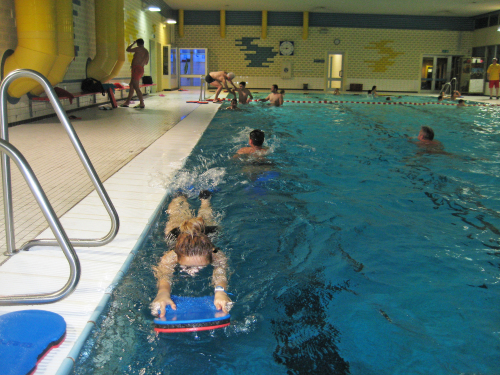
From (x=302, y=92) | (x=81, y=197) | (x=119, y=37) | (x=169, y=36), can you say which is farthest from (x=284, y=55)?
(x=81, y=197)

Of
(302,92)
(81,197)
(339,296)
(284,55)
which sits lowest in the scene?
(339,296)

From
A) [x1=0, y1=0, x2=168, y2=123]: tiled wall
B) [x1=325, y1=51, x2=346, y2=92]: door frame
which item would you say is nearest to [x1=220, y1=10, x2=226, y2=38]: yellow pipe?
[x1=0, y1=0, x2=168, y2=123]: tiled wall

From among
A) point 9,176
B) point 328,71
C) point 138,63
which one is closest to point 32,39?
point 138,63

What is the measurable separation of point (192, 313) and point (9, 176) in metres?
1.33

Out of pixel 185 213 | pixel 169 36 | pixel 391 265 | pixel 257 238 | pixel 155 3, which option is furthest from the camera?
pixel 169 36

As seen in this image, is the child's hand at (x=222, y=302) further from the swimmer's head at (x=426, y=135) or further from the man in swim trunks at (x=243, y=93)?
the man in swim trunks at (x=243, y=93)

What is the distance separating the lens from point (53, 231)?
1.70 m

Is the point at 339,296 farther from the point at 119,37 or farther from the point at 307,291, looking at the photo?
the point at 119,37

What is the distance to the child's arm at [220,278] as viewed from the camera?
2.07 metres

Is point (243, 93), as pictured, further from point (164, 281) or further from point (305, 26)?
point (164, 281)

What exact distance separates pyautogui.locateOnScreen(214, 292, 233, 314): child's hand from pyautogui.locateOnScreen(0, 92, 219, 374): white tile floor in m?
0.59

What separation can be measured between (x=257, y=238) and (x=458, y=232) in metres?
1.65

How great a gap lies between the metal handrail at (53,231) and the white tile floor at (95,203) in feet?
0.49

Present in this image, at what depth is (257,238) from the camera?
10.4ft
